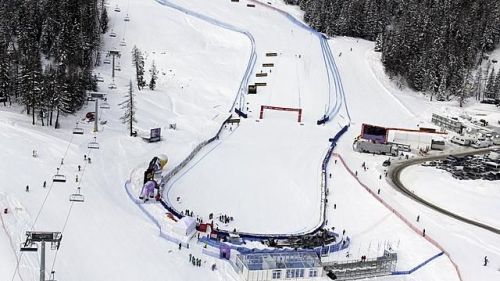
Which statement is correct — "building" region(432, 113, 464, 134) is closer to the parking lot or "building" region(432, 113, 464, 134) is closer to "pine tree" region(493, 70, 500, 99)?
the parking lot

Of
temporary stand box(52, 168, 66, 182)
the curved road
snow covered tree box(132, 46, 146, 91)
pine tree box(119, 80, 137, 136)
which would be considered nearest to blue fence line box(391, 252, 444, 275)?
the curved road

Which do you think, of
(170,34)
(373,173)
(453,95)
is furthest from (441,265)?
(170,34)

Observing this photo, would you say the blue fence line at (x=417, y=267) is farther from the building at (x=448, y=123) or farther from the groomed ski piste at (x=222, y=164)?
the building at (x=448, y=123)

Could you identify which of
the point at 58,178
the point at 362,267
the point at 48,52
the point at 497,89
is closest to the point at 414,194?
the point at 362,267

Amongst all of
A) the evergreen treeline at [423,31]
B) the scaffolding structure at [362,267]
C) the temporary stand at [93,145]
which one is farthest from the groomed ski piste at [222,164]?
the evergreen treeline at [423,31]

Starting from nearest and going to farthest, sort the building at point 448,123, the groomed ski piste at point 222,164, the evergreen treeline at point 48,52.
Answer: the groomed ski piste at point 222,164, the evergreen treeline at point 48,52, the building at point 448,123

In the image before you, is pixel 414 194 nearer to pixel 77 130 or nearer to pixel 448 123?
pixel 448 123
